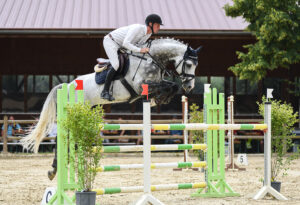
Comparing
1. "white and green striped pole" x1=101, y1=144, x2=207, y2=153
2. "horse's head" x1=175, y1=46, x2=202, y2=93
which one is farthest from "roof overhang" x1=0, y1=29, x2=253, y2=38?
"white and green striped pole" x1=101, y1=144, x2=207, y2=153

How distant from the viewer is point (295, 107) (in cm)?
1712

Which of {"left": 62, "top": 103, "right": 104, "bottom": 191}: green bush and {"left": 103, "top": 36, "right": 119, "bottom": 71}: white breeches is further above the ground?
{"left": 103, "top": 36, "right": 119, "bottom": 71}: white breeches

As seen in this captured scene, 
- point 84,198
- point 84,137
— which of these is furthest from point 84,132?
point 84,198

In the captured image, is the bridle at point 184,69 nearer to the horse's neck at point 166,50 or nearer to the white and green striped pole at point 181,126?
the horse's neck at point 166,50

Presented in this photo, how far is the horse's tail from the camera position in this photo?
22.0 ft

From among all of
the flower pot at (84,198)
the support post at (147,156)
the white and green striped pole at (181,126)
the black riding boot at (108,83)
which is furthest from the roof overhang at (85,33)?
the flower pot at (84,198)

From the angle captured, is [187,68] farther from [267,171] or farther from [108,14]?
[108,14]

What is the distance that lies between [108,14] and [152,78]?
9921 millimetres

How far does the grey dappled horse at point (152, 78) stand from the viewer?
6676 mm

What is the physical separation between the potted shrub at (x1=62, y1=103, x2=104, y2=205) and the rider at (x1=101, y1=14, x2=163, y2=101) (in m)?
1.60

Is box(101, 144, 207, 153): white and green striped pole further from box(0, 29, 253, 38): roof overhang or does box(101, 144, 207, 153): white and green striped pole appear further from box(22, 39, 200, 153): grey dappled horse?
box(0, 29, 253, 38): roof overhang

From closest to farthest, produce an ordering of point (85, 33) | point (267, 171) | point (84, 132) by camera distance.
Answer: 1. point (84, 132)
2. point (267, 171)
3. point (85, 33)

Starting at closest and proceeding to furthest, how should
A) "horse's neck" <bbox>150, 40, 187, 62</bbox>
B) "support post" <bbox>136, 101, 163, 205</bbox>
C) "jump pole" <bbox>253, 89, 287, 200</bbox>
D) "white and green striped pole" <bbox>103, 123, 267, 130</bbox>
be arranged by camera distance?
"support post" <bbox>136, 101, 163, 205</bbox> → "white and green striped pole" <bbox>103, 123, 267, 130</bbox> → "jump pole" <bbox>253, 89, 287, 200</bbox> → "horse's neck" <bbox>150, 40, 187, 62</bbox>

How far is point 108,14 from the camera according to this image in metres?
16.4
